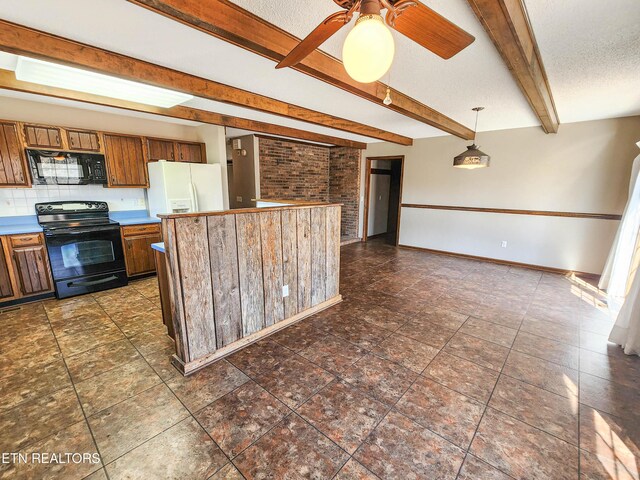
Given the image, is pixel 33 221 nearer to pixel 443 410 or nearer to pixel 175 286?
pixel 175 286

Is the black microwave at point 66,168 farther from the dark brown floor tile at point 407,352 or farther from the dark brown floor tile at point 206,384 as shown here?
the dark brown floor tile at point 407,352

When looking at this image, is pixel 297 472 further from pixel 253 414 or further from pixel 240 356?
pixel 240 356

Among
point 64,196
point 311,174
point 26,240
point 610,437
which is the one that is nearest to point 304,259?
point 610,437

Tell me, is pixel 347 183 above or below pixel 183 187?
above

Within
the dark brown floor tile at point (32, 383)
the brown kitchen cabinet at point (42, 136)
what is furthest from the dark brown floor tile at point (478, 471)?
the brown kitchen cabinet at point (42, 136)

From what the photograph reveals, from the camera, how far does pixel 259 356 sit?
2.43 metres

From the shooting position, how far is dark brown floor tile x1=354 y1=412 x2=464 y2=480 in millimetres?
1453

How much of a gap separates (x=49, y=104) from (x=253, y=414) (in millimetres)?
4703

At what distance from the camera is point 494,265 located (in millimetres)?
5328

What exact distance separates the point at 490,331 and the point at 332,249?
1.93m

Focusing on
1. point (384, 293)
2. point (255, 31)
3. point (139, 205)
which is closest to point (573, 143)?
point (384, 293)

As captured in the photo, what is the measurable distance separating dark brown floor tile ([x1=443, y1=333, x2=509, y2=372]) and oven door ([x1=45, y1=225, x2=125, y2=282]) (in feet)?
14.3

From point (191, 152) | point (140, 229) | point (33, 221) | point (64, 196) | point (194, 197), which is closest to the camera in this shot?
point (33, 221)

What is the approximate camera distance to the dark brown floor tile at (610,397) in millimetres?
1863
